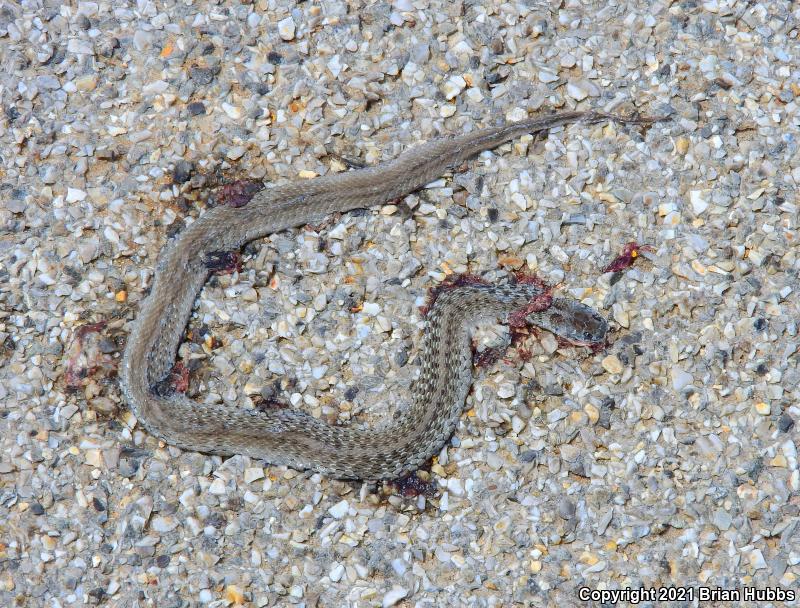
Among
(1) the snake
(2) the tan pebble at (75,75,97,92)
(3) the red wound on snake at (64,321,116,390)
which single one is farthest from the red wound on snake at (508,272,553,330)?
(2) the tan pebble at (75,75,97,92)

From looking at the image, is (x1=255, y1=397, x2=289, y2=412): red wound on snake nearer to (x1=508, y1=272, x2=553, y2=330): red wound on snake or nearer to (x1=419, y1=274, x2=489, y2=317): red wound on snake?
(x1=419, y1=274, x2=489, y2=317): red wound on snake

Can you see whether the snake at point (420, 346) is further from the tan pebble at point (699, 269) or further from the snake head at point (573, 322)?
the tan pebble at point (699, 269)

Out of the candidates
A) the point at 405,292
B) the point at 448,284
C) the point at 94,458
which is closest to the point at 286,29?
the point at 405,292

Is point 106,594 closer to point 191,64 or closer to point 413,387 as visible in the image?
point 413,387

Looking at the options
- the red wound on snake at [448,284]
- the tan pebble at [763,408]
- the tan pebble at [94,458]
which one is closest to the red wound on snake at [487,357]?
the red wound on snake at [448,284]

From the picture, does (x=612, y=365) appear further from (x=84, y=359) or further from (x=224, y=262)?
(x=84, y=359)
